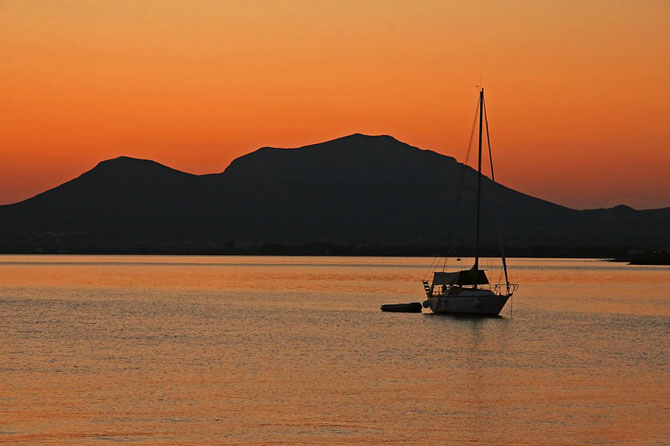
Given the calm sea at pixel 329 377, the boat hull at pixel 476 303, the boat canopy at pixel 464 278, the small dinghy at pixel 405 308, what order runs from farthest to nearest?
the small dinghy at pixel 405 308, the boat canopy at pixel 464 278, the boat hull at pixel 476 303, the calm sea at pixel 329 377

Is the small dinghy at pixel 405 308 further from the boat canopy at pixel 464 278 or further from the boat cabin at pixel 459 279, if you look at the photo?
the boat canopy at pixel 464 278

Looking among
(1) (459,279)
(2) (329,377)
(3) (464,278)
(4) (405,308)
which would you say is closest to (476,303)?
(3) (464,278)

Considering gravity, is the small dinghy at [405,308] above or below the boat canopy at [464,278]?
below

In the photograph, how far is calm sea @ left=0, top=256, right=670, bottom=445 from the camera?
2583 cm

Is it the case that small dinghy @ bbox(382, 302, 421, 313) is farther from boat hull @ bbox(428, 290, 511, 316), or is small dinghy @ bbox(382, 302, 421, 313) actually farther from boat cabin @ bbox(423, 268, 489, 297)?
boat hull @ bbox(428, 290, 511, 316)

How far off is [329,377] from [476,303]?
27869mm

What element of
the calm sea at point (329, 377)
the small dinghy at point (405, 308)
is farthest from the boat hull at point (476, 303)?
the small dinghy at point (405, 308)

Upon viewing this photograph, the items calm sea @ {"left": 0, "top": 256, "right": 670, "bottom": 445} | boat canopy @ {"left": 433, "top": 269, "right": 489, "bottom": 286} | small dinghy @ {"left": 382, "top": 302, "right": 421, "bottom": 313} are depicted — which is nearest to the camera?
calm sea @ {"left": 0, "top": 256, "right": 670, "bottom": 445}

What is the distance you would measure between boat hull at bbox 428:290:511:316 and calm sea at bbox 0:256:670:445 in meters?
0.71

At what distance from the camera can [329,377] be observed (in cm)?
3556

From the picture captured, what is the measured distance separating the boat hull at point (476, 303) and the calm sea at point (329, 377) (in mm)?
714

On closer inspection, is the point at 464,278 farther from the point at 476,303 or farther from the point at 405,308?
the point at 405,308

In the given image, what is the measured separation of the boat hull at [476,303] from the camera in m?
62.2

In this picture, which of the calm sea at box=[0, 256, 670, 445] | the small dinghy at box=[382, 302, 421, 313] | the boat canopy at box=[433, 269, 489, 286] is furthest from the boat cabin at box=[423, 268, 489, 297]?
the small dinghy at box=[382, 302, 421, 313]
